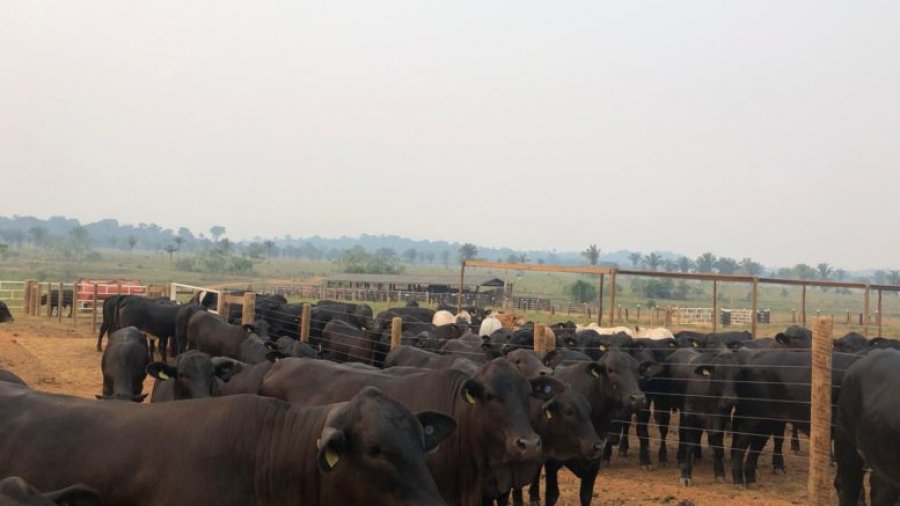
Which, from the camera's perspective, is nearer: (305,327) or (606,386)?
(606,386)

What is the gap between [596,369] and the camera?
10.4 metres

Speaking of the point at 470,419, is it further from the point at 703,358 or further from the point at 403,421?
the point at 703,358

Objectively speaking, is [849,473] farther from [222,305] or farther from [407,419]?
[222,305]

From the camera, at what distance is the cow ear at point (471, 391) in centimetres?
668

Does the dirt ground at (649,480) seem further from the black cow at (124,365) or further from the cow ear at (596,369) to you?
the black cow at (124,365)

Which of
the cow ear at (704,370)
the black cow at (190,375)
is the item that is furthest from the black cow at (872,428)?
the black cow at (190,375)

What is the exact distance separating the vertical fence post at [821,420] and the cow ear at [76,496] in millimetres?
6793

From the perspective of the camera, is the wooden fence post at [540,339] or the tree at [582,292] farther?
the tree at [582,292]

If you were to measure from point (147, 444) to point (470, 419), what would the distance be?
3120 millimetres

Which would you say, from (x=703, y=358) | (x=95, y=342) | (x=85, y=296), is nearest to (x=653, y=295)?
(x=85, y=296)

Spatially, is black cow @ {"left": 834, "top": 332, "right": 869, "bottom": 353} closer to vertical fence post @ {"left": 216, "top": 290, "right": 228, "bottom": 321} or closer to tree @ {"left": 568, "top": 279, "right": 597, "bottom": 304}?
vertical fence post @ {"left": 216, "top": 290, "right": 228, "bottom": 321}

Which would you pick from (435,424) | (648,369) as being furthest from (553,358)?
(435,424)

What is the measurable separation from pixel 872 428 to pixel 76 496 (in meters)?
Answer: 6.62

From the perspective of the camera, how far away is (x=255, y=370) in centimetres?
923
